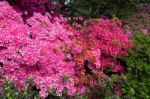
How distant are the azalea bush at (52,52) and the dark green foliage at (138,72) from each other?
7.0 inches

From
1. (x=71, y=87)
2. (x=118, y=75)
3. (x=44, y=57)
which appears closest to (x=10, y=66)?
(x=44, y=57)

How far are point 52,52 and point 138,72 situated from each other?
1568 mm

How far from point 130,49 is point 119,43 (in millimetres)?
222

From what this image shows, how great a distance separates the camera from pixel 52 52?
5938 millimetres

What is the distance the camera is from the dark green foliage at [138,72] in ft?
21.3

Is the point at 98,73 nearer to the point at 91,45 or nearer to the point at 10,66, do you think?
the point at 91,45

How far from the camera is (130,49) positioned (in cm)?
693

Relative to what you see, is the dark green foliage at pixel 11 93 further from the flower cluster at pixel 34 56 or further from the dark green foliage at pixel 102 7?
the dark green foliage at pixel 102 7

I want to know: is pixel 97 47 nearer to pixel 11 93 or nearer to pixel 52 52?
pixel 52 52

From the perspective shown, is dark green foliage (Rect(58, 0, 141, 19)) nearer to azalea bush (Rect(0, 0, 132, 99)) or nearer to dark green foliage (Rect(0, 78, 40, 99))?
azalea bush (Rect(0, 0, 132, 99))

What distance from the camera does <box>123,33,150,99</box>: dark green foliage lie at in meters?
6.49

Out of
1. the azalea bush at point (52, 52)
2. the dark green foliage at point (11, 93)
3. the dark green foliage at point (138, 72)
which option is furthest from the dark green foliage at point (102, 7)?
the dark green foliage at point (11, 93)

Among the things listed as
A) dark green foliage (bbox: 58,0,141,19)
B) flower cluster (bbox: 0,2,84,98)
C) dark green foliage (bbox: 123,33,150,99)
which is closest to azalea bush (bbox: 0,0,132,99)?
flower cluster (bbox: 0,2,84,98)

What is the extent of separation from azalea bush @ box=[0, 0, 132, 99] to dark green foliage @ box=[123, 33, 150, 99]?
178 mm
